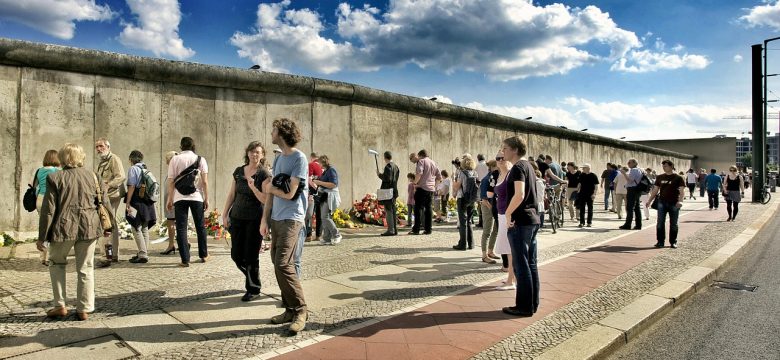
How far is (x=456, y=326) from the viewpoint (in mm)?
4031

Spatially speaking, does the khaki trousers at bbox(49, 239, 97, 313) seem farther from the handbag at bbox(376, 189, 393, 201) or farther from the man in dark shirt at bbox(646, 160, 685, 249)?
the man in dark shirt at bbox(646, 160, 685, 249)

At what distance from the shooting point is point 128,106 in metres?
8.38

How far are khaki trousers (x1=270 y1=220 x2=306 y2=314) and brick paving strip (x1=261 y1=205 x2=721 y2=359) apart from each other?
45 centimetres

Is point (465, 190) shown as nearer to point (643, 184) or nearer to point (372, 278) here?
point (372, 278)

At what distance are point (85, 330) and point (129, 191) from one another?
2.87 m

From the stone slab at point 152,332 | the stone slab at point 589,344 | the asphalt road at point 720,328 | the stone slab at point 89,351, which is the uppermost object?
the stone slab at point 152,332

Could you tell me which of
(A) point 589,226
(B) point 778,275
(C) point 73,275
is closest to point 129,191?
(C) point 73,275

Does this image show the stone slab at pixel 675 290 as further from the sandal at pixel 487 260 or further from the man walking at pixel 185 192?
the man walking at pixel 185 192

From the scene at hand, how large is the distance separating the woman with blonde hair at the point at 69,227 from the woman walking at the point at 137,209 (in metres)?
2.05

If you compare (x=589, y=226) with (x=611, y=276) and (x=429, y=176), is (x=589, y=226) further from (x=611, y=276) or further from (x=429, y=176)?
(x=611, y=276)

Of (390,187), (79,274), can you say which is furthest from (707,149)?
(79,274)

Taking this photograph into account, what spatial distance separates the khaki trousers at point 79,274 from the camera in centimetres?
407

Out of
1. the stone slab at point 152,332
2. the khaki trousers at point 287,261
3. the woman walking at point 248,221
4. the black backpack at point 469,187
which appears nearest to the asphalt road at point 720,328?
the khaki trousers at point 287,261

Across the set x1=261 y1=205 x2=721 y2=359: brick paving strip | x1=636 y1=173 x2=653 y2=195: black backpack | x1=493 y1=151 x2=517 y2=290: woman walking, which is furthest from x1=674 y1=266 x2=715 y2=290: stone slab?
x1=636 y1=173 x2=653 y2=195: black backpack
